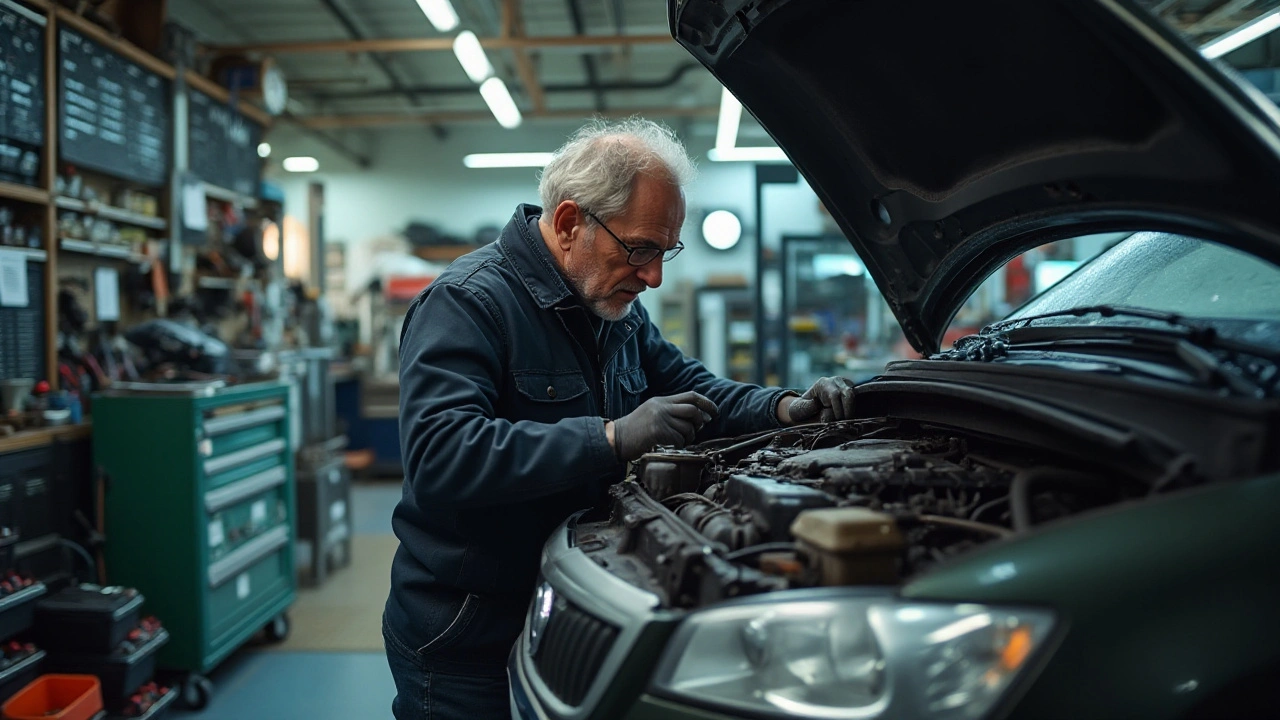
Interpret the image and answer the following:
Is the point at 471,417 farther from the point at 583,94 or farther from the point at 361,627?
the point at 583,94

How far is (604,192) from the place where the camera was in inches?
64.8

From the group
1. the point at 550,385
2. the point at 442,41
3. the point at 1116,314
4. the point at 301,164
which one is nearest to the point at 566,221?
the point at 550,385

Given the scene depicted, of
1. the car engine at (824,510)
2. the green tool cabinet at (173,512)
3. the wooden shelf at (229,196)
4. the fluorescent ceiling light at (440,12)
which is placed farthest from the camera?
the fluorescent ceiling light at (440,12)

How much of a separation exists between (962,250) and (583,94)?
30.0 feet

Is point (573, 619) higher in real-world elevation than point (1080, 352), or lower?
lower

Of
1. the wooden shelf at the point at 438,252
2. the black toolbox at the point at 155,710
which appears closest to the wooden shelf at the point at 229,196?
the black toolbox at the point at 155,710

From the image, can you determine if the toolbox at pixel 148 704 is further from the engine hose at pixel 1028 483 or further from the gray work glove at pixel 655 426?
the engine hose at pixel 1028 483

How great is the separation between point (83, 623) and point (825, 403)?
8.13 feet

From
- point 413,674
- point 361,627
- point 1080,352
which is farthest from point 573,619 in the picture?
point 361,627

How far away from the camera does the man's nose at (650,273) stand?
1728mm

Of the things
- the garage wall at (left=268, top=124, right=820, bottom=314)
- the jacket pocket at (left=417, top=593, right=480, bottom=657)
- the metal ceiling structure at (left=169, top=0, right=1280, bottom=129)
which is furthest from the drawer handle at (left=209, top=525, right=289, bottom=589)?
the garage wall at (left=268, top=124, right=820, bottom=314)

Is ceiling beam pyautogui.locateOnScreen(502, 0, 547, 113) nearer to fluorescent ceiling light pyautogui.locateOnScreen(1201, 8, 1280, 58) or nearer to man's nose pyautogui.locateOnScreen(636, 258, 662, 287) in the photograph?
fluorescent ceiling light pyautogui.locateOnScreen(1201, 8, 1280, 58)

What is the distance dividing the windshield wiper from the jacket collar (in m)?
0.97

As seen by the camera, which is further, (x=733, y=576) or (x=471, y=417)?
(x=471, y=417)
